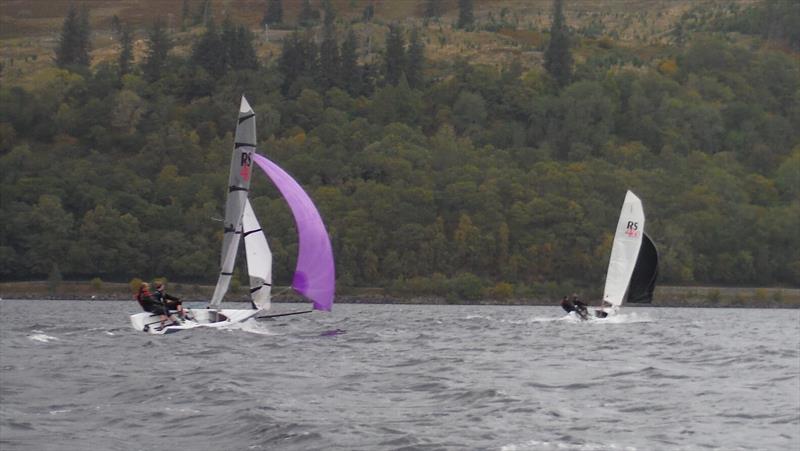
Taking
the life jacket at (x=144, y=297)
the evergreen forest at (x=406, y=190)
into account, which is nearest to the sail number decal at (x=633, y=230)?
the life jacket at (x=144, y=297)

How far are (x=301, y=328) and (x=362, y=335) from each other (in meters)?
3.40

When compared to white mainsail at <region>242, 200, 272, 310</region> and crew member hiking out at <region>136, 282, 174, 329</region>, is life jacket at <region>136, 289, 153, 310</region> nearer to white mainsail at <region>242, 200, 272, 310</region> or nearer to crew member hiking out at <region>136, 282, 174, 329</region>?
crew member hiking out at <region>136, 282, 174, 329</region>

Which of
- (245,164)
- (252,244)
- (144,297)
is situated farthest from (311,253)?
(144,297)

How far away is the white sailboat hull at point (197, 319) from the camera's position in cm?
4519

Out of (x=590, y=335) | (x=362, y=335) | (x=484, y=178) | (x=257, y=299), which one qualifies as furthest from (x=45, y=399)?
(x=484, y=178)

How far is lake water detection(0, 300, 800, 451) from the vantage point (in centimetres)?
2398

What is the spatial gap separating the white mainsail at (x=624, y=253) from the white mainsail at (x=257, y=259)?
74.2 ft

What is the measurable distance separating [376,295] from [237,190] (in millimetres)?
92712

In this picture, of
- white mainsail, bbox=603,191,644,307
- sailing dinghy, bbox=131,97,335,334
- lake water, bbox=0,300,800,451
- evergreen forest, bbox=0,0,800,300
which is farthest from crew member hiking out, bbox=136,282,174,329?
evergreen forest, bbox=0,0,800,300

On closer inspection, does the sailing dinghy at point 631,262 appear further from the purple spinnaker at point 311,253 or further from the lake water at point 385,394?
the purple spinnaker at point 311,253

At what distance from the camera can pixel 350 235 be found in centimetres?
14675

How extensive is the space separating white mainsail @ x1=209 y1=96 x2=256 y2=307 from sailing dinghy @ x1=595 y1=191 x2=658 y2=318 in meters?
24.2

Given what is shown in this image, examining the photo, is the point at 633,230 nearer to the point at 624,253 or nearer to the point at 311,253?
the point at 624,253

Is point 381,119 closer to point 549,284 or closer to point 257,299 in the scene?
point 549,284
